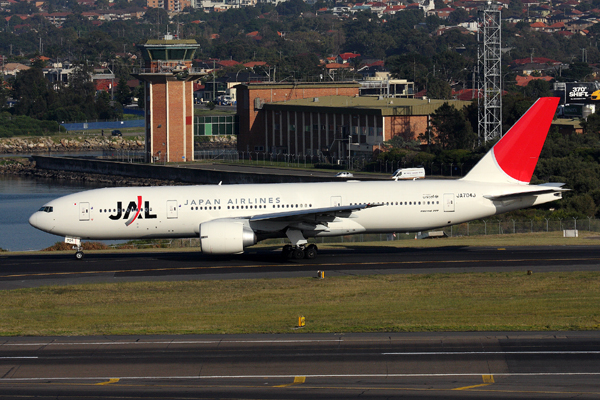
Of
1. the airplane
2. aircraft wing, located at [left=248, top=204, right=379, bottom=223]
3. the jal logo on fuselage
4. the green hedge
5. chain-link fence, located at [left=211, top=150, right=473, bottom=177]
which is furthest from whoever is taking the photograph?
the green hedge

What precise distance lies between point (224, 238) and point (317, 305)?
30.0 feet

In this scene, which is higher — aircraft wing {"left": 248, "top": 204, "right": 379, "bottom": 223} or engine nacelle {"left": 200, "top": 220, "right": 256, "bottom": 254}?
aircraft wing {"left": 248, "top": 204, "right": 379, "bottom": 223}

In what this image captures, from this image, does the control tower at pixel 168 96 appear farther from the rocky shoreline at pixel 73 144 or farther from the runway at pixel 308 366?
the runway at pixel 308 366

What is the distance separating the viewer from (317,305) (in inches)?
1254

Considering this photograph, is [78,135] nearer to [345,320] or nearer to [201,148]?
[201,148]

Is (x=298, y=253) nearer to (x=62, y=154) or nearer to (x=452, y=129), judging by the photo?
(x=452, y=129)

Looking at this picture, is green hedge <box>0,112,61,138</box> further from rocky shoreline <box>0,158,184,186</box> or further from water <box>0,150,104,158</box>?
rocky shoreline <box>0,158,184,186</box>

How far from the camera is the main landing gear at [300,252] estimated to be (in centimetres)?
4234

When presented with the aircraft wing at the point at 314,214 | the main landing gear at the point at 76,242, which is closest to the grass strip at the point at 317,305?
the aircraft wing at the point at 314,214

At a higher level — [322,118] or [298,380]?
[322,118]

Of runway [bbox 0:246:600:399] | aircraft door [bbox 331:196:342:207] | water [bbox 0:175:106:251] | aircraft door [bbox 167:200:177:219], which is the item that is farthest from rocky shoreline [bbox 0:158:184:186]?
runway [bbox 0:246:600:399]

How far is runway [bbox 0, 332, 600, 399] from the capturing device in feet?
69.1

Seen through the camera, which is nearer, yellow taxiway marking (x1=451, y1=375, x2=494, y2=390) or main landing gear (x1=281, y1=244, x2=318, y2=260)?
yellow taxiway marking (x1=451, y1=375, x2=494, y2=390)

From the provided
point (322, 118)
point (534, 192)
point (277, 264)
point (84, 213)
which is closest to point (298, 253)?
point (277, 264)
